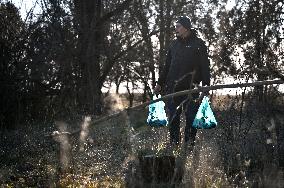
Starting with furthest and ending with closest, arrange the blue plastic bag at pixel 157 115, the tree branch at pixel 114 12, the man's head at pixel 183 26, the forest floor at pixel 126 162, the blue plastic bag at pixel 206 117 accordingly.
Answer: the tree branch at pixel 114 12 < the man's head at pixel 183 26 < the blue plastic bag at pixel 157 115 < the blue plastic bag at pixel 206 117 < the forest floor at pixel 126 162

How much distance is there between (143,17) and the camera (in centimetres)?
2030

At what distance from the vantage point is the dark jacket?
261 inches

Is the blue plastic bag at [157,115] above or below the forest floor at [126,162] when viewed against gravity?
above

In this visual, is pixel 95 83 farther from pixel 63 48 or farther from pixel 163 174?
pixel 163 174

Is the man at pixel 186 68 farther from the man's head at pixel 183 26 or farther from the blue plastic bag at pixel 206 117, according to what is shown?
the blue plastic bag at pixel 206 117

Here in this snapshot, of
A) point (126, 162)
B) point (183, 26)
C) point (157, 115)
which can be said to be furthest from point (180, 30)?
point (126, 162)

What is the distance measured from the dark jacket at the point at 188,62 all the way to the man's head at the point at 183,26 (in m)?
0.13

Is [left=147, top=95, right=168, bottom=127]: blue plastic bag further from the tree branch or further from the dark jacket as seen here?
the tree branch

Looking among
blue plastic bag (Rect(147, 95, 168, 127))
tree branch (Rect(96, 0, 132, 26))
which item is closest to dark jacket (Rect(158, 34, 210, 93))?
blue plastic bag (Rect(147, 95, 168, 127))

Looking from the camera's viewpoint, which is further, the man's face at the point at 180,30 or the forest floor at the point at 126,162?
the man's face at the point at 180,30

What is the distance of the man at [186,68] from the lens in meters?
6.55

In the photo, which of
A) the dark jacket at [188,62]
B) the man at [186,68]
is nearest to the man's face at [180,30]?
the man at [186,68]

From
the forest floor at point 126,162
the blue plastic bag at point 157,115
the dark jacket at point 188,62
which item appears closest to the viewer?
the forest floor at point 126,162

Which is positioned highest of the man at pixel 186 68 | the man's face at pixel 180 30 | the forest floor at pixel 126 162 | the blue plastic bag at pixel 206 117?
the man's face at pixel 180 30
